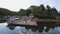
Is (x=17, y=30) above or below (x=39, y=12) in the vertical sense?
below

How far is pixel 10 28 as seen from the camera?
56.1 inches

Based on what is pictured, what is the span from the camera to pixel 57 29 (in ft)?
4.56

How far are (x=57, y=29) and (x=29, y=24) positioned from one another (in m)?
0.32

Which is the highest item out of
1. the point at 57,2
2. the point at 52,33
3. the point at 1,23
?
the point at 57,2

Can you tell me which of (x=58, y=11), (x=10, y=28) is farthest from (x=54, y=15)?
(x=10, y=28)

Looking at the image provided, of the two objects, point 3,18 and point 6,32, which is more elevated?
point 3,18

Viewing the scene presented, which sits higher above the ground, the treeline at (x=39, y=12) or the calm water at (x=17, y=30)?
the treeline at (x=39, y=12)

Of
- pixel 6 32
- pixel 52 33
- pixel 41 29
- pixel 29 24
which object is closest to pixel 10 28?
pixel 6 32

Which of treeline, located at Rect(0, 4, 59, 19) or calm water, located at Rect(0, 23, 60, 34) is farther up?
treeline, located at Rect(0, 4, 59, 19)

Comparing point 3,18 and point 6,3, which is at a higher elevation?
point 6,3

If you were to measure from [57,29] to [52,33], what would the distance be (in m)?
0.07

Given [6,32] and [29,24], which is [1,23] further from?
[29,24]

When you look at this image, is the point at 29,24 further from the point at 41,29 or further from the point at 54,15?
the point at 54,15

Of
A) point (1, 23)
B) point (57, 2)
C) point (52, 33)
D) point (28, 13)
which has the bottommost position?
point (52, 33)
